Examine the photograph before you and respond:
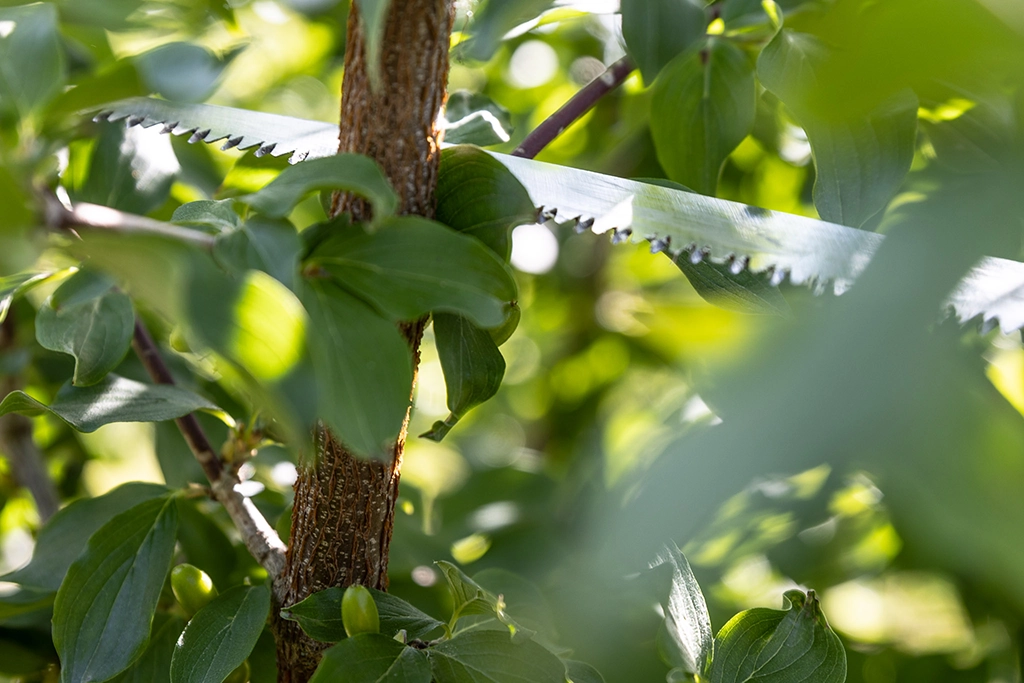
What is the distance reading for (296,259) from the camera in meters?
0.19

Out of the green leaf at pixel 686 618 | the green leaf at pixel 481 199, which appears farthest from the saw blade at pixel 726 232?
the green leaf at pixel 686 618

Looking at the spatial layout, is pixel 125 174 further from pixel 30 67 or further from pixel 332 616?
pixel 332 616

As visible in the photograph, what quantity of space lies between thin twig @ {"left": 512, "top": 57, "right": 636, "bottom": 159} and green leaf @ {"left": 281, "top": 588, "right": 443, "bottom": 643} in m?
0.16

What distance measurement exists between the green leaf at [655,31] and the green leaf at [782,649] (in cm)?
23

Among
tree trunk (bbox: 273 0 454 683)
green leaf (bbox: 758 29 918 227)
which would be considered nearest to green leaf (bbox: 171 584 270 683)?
tree trunk (bbox: 273 0 454 683)

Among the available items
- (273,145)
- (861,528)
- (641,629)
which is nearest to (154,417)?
(273,145)

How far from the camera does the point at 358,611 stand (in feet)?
0.79

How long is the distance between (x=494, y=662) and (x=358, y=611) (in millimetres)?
46

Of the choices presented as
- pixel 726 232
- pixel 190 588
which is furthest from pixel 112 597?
pixel 726 232

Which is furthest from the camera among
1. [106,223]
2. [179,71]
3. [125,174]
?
[125,174]

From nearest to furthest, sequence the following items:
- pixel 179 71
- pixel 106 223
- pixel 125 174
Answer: pixel 106 223 → pixel 179 71 → pixel 125 174

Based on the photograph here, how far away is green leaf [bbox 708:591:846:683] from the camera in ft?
0.91

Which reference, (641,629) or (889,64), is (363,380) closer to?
(889,64)

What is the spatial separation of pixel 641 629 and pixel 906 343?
0.30 m
